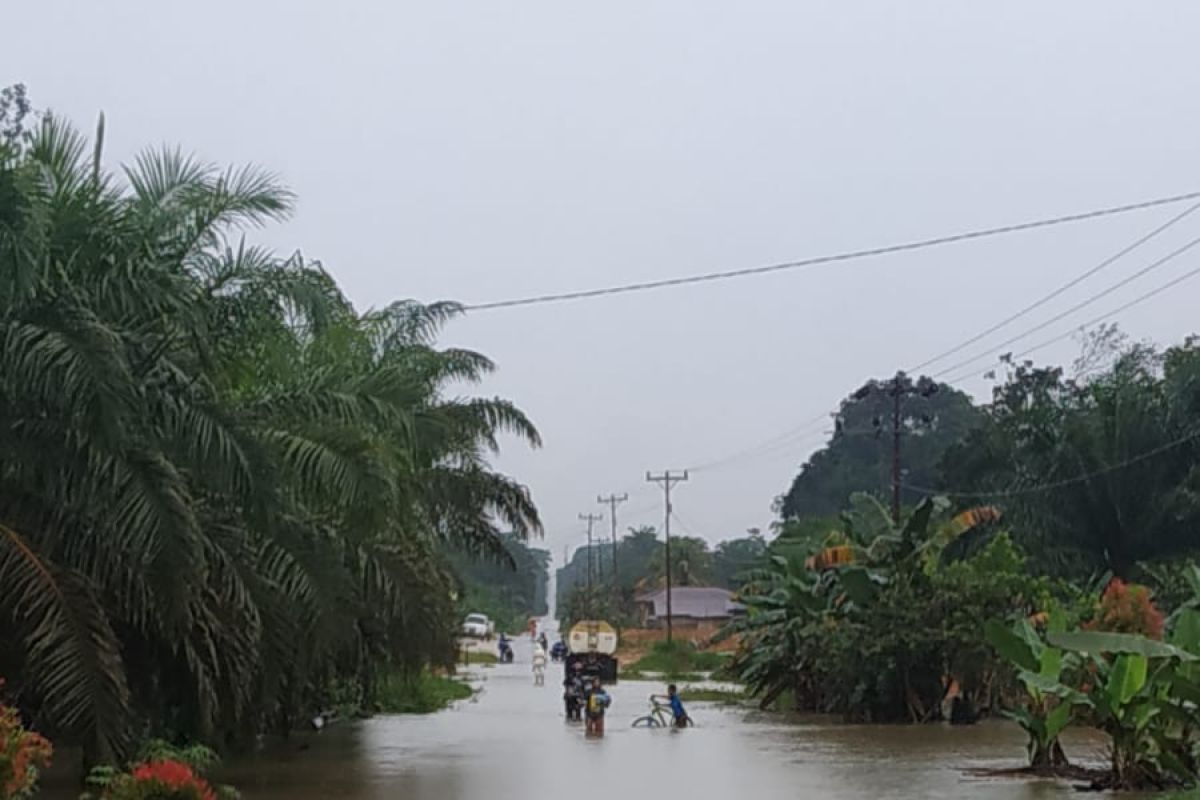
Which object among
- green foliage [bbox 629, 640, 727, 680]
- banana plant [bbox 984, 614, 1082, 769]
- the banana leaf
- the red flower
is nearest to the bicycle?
banana plant [bbox 984, 614, 1082, 769]

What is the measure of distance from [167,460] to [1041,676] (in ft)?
29.6

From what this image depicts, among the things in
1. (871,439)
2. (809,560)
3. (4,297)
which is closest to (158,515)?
(4,297)

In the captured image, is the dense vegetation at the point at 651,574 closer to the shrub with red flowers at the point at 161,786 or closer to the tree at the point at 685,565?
the tree at the point at 685,565

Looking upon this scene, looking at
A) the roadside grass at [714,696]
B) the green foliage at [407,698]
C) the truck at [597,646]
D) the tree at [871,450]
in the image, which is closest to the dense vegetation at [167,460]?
the green foliage at [407,698]

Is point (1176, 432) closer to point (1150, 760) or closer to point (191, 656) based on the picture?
point (1150, 760)

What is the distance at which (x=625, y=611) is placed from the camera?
100375mm

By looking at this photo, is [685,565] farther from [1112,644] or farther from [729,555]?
[1112,644]

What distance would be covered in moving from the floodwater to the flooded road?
2 cm

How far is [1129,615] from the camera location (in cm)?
1969

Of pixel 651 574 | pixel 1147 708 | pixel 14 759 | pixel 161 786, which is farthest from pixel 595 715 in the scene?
pixel 651 574

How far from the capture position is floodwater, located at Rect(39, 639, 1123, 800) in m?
18.0

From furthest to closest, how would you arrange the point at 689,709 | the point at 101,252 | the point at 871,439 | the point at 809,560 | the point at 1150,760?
the point at 871,439 < the point at 689,709 < the point at 809,560 < the point at 1150,760 < the point at 101,252

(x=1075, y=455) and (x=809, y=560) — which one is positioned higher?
(x=1075, y=455)

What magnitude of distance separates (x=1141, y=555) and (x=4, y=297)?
32057 millimetres
